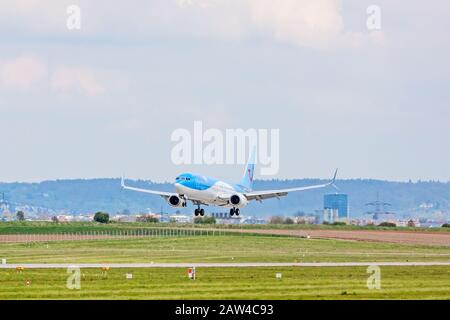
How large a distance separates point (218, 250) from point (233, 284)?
128 feet

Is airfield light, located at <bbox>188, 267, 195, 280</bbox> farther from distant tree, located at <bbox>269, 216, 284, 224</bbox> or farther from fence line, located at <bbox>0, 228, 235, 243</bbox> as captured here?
distant tree, located at <bbox>269, 216, 284, 224</bbox>

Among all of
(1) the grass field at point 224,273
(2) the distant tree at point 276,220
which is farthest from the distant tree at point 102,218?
(1) the grass field at point 224,273

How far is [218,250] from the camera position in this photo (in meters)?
106

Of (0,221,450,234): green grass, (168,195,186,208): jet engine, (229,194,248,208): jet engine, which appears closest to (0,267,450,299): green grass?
(168,195,186,208): jet engine

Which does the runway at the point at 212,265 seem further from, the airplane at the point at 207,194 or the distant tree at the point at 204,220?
the distant tree at the point at 204,220

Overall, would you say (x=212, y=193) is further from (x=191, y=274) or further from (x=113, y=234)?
(x=191, y=274)

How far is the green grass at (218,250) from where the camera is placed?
9256 centimetres

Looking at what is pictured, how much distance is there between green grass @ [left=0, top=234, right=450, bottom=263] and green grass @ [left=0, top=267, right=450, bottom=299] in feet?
45.5

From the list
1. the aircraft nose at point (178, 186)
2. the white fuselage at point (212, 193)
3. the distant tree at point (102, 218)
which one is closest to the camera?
the aircraft nose at point (178, 186)

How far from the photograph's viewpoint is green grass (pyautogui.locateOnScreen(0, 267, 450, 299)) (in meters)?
60.6

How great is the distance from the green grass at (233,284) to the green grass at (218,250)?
13.9 m

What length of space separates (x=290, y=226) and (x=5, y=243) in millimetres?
52132
